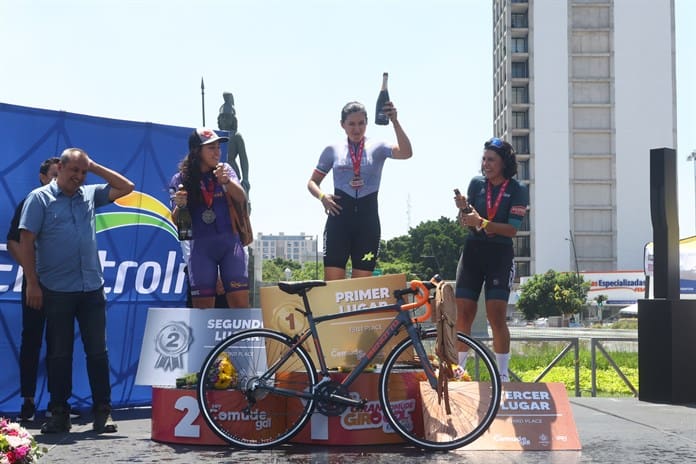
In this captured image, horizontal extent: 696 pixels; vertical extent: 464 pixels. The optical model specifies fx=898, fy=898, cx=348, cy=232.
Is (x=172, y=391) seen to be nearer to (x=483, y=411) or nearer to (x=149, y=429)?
(x=149, y=429)

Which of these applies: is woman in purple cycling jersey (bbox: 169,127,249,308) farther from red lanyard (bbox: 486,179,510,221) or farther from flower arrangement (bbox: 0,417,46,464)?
flower arrangement (bbox: 0,417,46,464)

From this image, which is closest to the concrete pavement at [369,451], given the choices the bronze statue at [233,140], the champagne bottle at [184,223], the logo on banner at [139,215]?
the champagne bottle at [184,223]

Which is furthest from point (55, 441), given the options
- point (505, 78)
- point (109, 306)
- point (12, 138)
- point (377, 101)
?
point (505, 78)

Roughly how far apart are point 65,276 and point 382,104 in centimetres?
261

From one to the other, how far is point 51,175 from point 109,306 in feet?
4.44

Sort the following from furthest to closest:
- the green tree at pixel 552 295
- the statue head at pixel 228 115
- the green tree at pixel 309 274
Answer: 1. the green tree at pixel 309 274
2. the green tree at pixel 552 295
3. the statue head at pixel 228 115

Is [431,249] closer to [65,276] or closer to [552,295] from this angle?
[552,295]

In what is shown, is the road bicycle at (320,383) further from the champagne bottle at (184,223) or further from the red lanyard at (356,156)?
the red lanyard at (356,156)

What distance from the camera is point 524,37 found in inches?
3952

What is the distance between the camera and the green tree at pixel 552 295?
280 feet

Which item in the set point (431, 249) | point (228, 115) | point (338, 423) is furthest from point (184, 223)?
point (431, 249)

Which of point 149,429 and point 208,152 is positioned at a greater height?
point 208,152

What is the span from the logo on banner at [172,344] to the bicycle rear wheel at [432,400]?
1.62 m

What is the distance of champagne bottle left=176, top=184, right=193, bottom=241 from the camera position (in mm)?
6402
